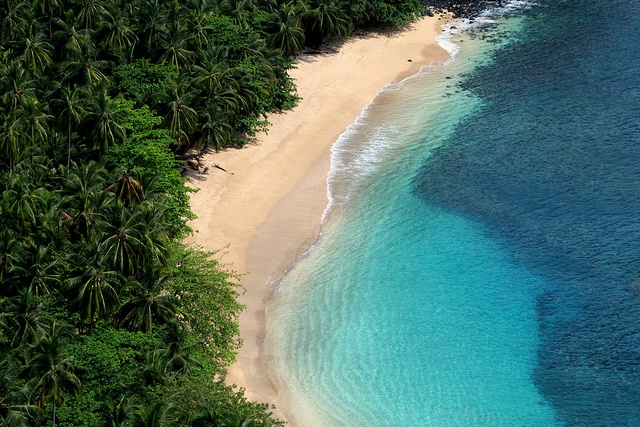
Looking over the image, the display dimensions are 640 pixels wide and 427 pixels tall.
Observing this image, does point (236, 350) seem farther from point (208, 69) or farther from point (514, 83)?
point (514, 83)

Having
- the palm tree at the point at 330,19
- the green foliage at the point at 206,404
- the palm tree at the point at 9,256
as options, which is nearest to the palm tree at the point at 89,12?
the palm tree at the point at 330,19

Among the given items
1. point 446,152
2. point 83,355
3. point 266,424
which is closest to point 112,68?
point 446,152

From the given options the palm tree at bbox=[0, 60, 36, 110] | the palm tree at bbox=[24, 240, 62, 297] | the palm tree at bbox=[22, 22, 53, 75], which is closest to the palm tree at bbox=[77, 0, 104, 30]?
the palm tree at bbox=[22, 22, 53, 75]

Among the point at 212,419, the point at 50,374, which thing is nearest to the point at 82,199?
the point at 50,374

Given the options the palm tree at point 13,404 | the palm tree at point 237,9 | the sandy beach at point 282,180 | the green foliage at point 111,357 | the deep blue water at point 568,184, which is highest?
the palm tree at point 237,9

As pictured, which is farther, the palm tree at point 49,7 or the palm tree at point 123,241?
the palm tree at point 49,7

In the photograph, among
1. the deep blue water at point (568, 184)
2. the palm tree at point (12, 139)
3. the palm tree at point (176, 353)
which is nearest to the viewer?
the palm tree at point (176, 353)

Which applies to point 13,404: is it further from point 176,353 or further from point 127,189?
point 127,189

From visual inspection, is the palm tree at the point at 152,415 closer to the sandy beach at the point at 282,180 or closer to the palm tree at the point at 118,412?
the palm tree at the point at 118,412
